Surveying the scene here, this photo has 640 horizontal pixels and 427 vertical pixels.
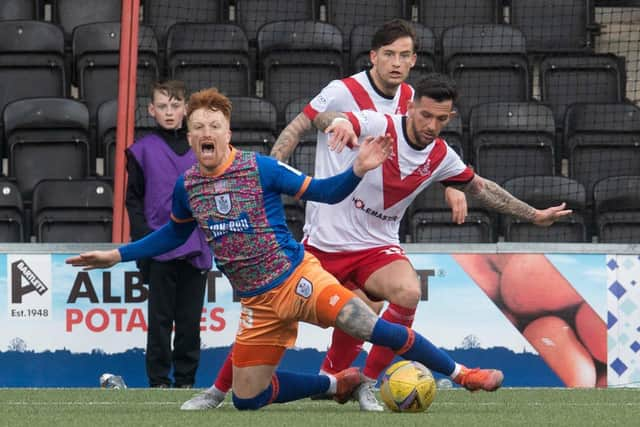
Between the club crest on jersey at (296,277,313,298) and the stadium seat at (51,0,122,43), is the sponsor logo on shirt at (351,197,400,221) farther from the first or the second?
the stadium seat at (51,0,122,43)

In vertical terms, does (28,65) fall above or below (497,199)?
above

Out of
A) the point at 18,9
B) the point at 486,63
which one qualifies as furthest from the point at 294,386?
the point at 18,9

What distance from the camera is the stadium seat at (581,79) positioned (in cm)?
1173

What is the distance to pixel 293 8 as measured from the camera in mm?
12328

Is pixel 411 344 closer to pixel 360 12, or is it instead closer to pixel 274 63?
pixel 274 63

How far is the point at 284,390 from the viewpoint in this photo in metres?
6.32

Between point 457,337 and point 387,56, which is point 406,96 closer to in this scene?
point 387,56

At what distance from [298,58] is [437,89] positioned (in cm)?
504

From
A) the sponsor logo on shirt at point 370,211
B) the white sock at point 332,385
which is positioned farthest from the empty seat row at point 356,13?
the white sock at point 332,385

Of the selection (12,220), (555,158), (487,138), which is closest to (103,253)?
(12,220)

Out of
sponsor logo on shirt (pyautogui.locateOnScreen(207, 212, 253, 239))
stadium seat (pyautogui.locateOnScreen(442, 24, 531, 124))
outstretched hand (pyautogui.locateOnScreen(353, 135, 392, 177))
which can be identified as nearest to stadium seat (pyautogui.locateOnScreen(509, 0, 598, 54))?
stadium seat (pyautogui.locateOnScreen(442, 24, 531, 124))

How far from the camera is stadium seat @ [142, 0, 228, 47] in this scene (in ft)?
40.4

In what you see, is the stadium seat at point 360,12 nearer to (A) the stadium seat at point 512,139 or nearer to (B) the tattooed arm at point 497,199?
(A) the stadium seat at point 512,139

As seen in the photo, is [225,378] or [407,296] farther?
[407,296]
